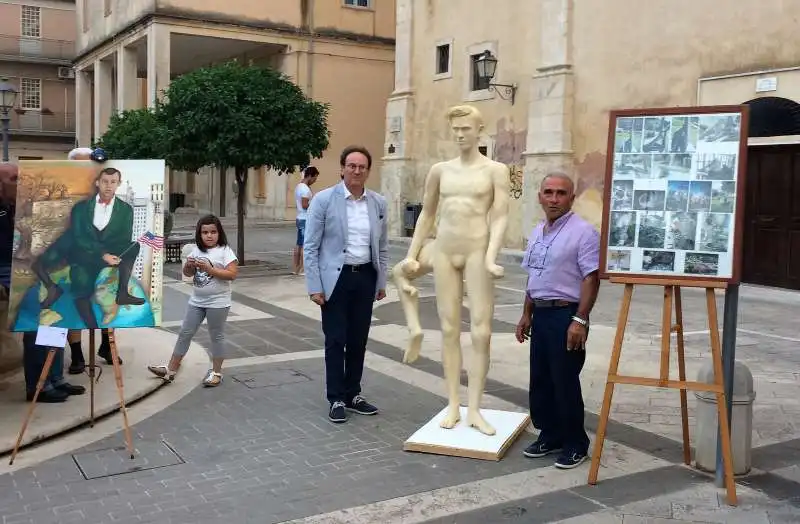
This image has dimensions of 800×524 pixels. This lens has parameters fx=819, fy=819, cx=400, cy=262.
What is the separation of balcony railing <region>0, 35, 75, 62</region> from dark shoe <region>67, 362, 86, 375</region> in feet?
118

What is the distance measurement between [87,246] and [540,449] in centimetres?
297

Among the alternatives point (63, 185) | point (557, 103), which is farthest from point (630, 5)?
point (63, 185)

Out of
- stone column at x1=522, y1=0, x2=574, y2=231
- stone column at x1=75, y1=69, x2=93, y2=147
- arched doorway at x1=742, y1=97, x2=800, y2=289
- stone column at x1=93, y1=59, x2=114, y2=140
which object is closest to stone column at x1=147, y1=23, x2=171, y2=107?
stone column at x1=93, y1=59, x2=114, y2=140

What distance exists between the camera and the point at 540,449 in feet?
15.8

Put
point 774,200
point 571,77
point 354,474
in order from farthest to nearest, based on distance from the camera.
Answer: point 571,77
point 774,200
point 354,474

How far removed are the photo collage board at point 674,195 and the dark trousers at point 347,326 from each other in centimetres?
181

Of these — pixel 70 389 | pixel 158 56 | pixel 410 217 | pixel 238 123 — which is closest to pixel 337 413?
pixel 70 389

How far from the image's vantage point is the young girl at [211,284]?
6312 millimetres

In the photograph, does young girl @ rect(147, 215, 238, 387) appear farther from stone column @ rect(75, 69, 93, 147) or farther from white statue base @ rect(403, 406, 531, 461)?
stone column @ rect(75, 69, 93, 147)

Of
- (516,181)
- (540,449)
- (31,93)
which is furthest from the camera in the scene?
(31,93)

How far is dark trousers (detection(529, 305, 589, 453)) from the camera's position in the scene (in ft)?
14.9

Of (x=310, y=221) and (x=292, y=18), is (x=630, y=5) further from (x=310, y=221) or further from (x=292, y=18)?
(x=292, y=18)

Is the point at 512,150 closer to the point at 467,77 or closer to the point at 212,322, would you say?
the point at 467,77

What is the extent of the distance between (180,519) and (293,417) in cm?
174
